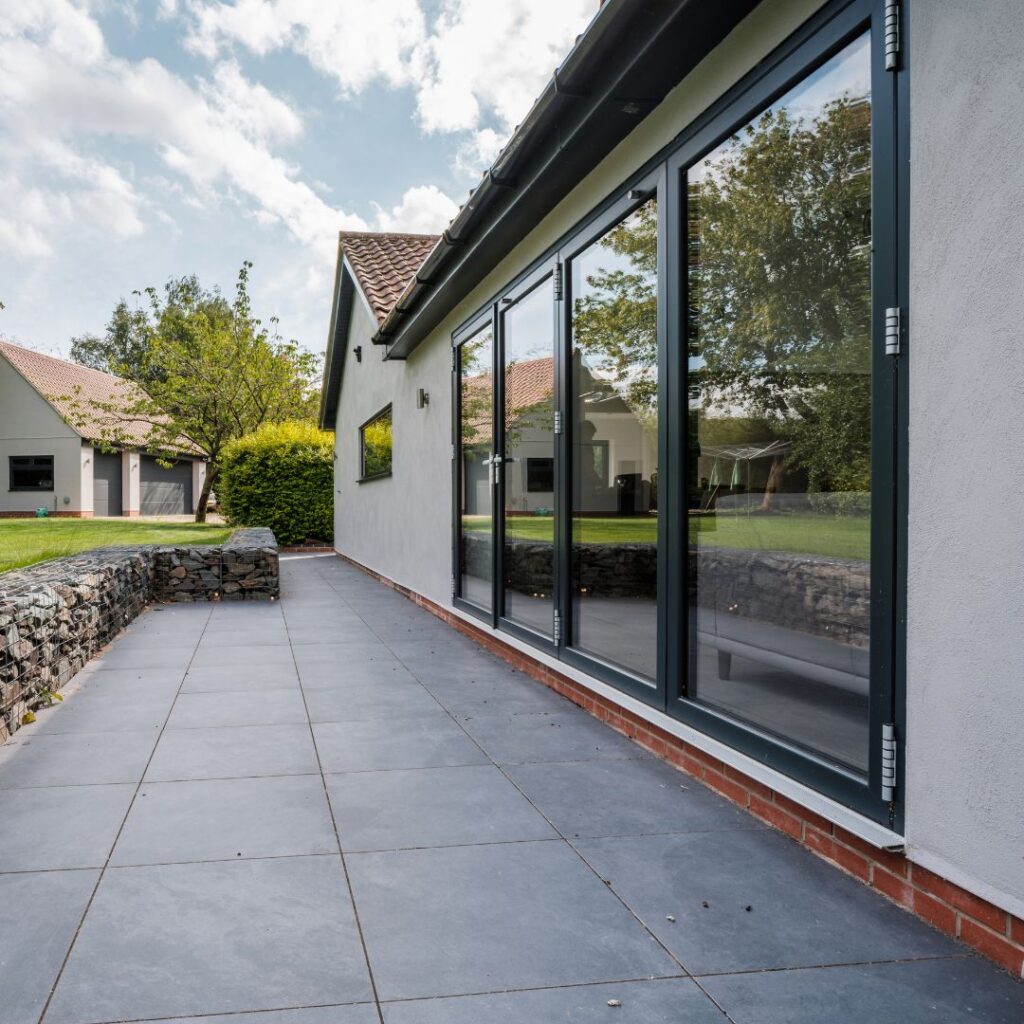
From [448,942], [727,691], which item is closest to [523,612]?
[727,691]

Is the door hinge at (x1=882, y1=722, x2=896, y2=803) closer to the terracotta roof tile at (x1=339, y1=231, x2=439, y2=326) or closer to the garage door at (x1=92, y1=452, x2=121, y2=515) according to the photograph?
the terracotta roof tile at (x1=339, y1=231, x2=439, y2=326)

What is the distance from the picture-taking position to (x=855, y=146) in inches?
100

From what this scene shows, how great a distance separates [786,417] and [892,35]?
115 centimetres

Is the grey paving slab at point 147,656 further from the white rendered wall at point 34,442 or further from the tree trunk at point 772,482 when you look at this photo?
the white rendered wall at point 34,442

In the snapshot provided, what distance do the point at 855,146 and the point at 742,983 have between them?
2283mm

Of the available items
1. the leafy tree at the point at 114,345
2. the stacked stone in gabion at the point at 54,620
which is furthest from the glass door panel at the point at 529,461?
the leafy tree at the point at 114,345

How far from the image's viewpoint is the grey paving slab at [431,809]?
9.23 feet

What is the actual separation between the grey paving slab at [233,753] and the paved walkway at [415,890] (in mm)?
17

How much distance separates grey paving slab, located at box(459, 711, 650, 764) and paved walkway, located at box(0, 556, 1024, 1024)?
2 cm

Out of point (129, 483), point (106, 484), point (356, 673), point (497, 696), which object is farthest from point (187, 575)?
point (129, 483)

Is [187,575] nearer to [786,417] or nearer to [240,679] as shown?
[240,679]

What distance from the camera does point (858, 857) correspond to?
2.48 metres

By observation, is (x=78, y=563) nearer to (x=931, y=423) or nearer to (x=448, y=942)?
(x=448, y=942)

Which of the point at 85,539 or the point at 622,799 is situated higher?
the point at 85,539
